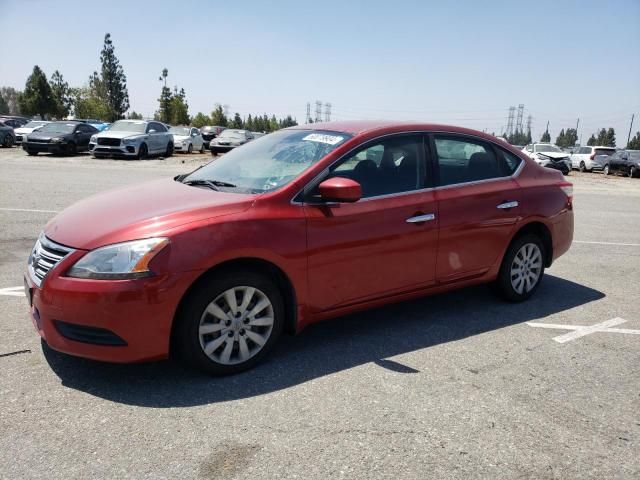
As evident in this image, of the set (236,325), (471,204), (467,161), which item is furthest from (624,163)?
(236,325)

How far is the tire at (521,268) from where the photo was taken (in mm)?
4934

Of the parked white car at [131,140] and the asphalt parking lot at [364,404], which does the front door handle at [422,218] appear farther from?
the parked white car at [131,140]

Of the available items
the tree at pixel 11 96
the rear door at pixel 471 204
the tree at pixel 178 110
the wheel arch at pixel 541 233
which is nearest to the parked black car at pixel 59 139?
the rear door at pixel 471 204

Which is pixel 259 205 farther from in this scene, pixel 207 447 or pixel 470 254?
pixel 470 254

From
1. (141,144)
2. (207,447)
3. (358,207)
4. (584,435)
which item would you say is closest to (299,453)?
(207,447)

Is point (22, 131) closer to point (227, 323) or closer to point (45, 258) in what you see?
point (45, 258)

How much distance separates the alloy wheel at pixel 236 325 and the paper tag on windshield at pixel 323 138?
1.32 metres

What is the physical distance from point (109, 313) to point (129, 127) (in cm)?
2293

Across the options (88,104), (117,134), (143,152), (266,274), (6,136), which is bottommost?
(266,274)

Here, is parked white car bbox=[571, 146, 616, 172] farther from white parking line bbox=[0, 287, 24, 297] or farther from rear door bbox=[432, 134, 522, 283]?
white parking line bbox=[0, 287, 24, 297]

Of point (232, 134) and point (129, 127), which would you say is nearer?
point (129, 127)

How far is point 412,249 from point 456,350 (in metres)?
0.81

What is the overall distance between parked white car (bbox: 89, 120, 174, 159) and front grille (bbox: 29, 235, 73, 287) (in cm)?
2055

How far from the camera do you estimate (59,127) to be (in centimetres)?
2498
